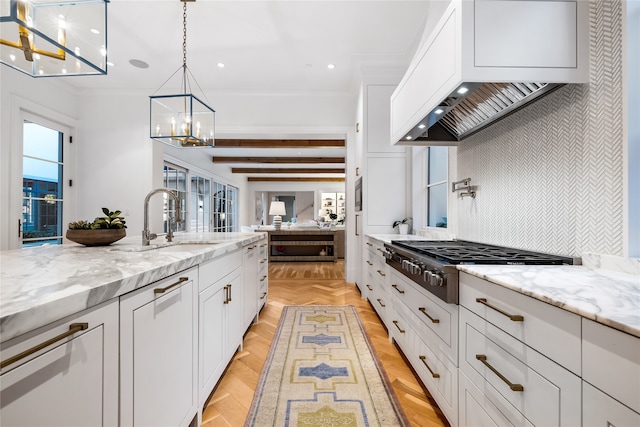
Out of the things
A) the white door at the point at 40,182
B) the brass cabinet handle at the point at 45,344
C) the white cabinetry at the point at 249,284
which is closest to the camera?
the brass cabinet handle at the point at 45,344

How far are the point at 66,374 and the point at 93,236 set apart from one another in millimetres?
1259

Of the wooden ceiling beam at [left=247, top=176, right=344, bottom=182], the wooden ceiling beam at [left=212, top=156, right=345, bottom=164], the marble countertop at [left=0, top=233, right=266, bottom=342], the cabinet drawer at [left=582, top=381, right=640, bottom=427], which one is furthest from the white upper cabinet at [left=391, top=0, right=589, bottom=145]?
the wooden ceiling beam at [left=247, top=176, right=344, bottom=182]

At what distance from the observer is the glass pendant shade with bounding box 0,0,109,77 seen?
132cm

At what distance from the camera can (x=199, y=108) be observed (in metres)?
2.81

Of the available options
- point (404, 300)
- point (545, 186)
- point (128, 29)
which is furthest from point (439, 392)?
point (128, 29)

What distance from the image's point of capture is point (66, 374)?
0.67m

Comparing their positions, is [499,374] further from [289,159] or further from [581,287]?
[289,159]

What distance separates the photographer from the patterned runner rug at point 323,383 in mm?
1496

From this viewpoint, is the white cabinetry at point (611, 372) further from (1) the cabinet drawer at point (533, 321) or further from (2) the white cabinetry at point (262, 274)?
(2) the white cabinetry at point (262, 274)

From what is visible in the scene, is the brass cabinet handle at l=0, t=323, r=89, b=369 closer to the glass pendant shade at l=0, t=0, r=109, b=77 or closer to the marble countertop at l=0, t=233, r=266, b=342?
the marble countertop at l=0, t=233, r=266, b=342

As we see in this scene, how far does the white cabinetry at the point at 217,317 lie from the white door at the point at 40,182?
10.6ft

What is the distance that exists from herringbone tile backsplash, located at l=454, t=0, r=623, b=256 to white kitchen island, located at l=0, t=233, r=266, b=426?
1709 mm

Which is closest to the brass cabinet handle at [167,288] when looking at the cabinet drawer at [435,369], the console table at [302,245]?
the cabinet drawer at [435,369]

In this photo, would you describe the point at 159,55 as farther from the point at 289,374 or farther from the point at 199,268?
the point at 289,374
